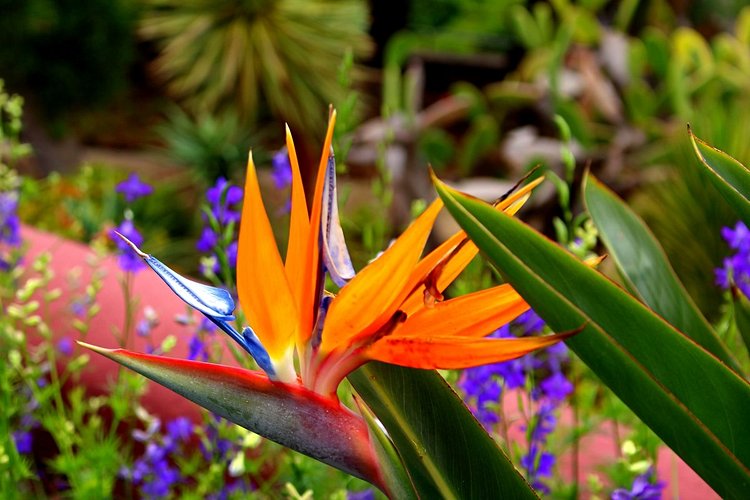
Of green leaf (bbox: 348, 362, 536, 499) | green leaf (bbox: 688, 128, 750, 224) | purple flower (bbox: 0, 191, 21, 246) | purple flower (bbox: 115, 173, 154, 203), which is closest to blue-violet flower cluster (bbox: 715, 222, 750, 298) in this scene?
green leaf (bbox: 688, 128, 750, 224)

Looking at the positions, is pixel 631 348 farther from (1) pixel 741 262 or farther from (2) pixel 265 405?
(1) pixel 741 262

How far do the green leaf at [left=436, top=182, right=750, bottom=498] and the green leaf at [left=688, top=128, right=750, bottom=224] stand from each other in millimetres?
130

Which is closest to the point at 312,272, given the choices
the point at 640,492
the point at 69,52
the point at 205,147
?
the point at 640,492

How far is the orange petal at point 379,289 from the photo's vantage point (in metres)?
0.57

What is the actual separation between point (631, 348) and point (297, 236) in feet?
0.74

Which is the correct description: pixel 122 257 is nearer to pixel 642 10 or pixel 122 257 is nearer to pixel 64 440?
pixel 64 440

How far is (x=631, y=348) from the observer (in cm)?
61

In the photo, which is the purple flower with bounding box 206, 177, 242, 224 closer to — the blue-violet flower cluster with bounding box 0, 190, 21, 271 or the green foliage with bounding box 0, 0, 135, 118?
the blue-violet flower cluster with bounding box 0, 190, 21, 271

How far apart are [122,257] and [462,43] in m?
7.92

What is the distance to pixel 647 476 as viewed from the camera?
101cm

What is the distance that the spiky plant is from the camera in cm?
704

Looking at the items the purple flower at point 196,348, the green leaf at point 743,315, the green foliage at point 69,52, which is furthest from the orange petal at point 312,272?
the green foliage at point 69,52

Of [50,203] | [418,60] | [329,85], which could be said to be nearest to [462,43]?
[418,60]

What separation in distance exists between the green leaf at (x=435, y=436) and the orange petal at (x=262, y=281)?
69mm
